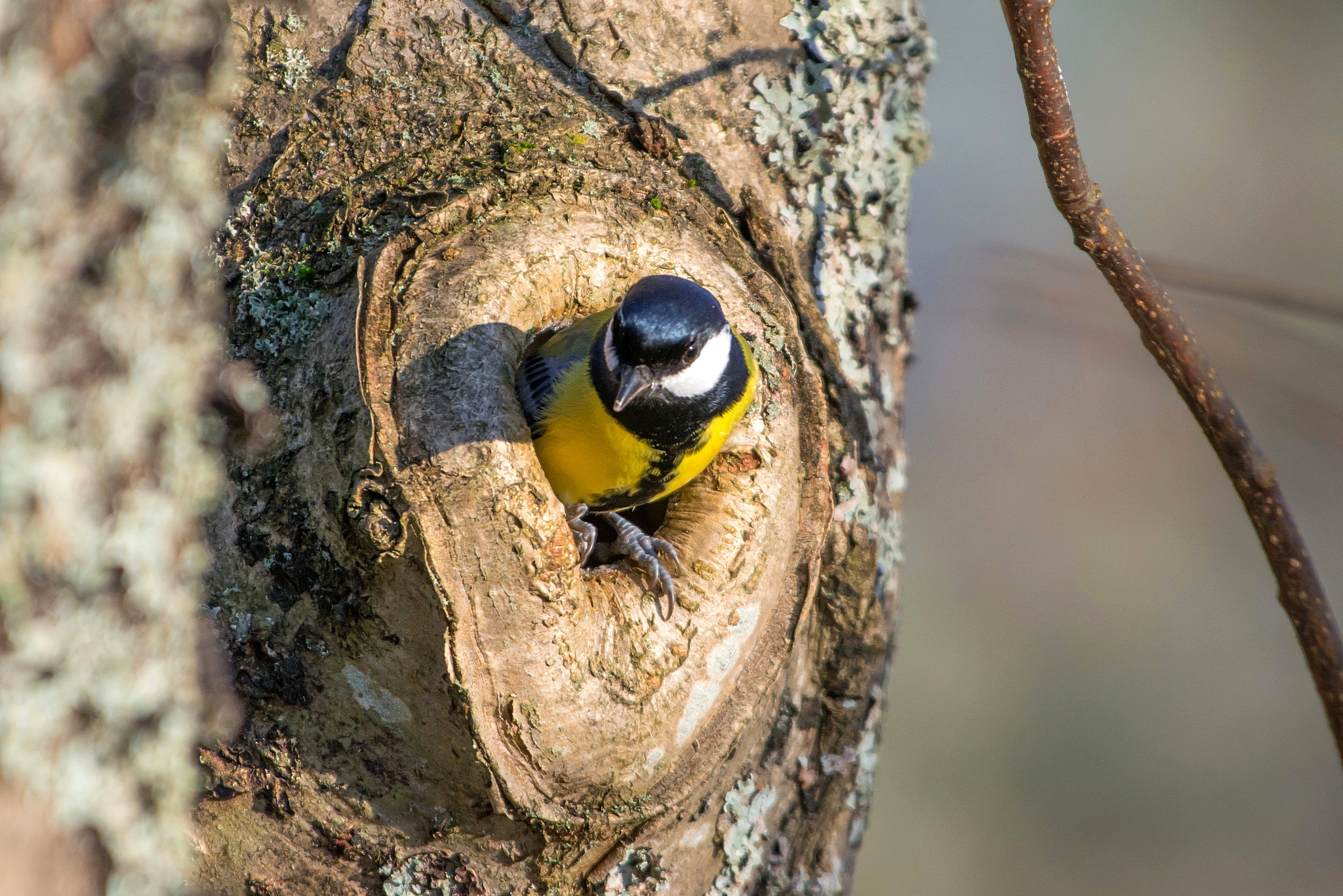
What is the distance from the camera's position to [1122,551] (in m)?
5.57

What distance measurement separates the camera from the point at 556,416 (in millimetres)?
2238

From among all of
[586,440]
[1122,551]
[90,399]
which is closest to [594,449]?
[586,440]

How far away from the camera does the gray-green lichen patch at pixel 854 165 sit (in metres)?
2.37

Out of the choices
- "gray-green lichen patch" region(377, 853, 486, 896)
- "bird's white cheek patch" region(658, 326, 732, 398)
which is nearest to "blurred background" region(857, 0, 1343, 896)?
"bird's white cheek patch" region(658, 326, 732, 398)

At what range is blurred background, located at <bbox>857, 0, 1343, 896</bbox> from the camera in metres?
5.09

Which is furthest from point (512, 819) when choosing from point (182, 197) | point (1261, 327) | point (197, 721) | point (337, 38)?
point (1261, 327)

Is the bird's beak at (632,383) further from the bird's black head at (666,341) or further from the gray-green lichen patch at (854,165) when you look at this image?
the gray-green lichen patch at (854,165)

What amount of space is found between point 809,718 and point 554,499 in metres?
0.97

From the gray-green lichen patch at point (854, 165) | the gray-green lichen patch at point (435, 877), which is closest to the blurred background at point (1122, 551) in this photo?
the gray-green lichen patch at point (854, 165)

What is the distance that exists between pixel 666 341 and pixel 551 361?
0.45m

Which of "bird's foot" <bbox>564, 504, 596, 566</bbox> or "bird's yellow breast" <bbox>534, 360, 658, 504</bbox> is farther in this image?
"bird's foot" <bbox>564, 504, 596, 566</bbox>

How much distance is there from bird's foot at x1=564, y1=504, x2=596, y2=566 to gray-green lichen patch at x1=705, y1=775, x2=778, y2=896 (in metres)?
→ 0.74

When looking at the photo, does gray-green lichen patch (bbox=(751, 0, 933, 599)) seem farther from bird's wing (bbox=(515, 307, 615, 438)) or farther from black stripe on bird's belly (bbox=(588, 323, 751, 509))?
bird's wing (bbox=(515, 307, 615, 438))

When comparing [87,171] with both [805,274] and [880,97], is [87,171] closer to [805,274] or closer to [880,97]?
[805,274]
